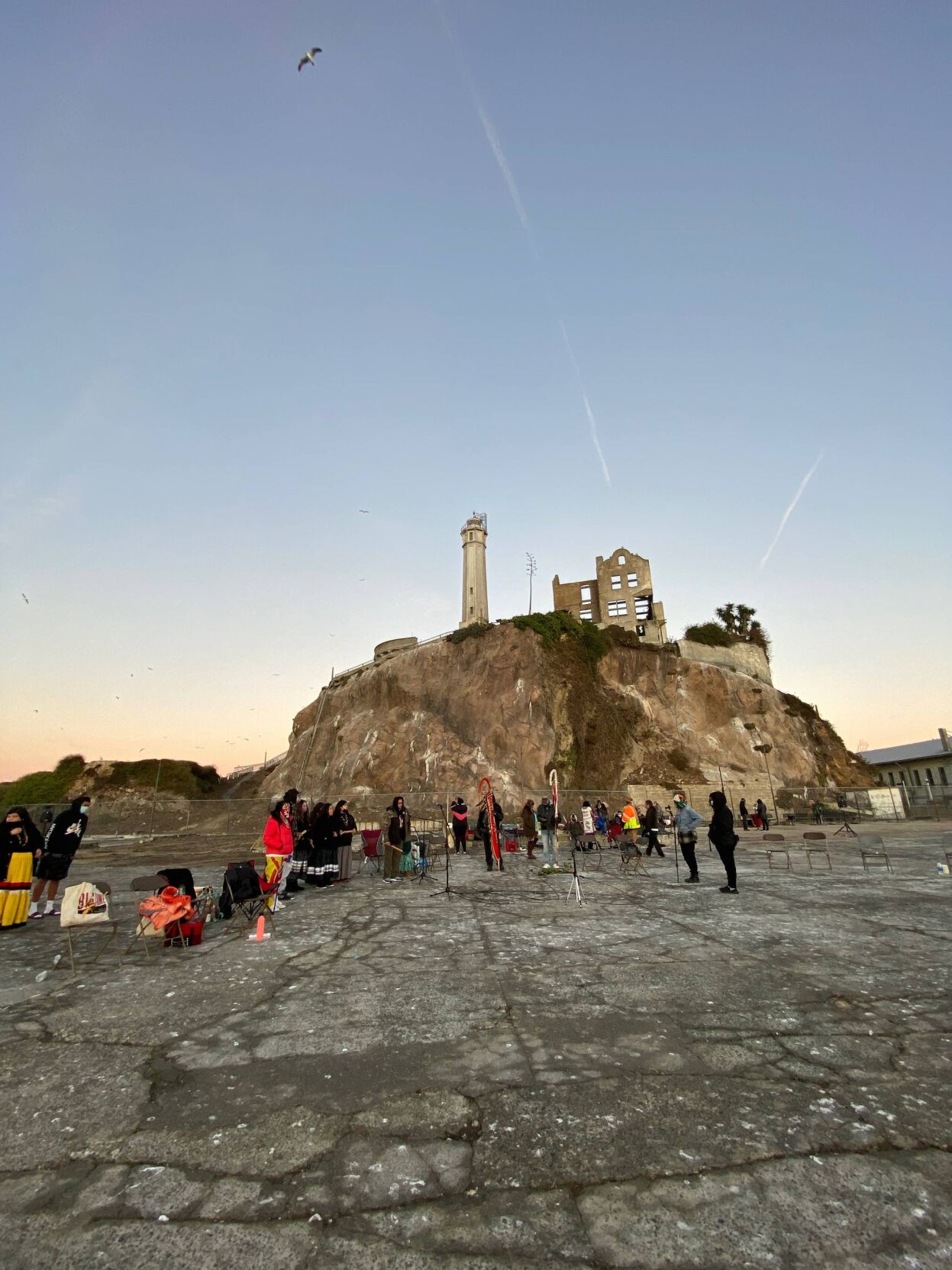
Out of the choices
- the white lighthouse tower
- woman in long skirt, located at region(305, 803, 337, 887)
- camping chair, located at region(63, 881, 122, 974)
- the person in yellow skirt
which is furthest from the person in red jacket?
the white lighthouse tower

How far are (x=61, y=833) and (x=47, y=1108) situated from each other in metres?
7.60

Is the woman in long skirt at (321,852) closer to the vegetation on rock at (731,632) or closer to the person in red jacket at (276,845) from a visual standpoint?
the person in red jacket at (276,845)

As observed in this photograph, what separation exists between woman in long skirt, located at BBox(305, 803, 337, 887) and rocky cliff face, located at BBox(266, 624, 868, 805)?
998 inches

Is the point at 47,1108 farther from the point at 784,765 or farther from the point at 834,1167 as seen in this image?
the point at 784,765

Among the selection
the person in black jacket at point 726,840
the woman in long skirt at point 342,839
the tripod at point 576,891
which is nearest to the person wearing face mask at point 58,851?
the woman in long skirt at point 342,839

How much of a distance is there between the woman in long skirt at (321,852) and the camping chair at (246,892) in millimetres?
2958

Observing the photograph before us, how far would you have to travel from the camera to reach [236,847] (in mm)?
24000

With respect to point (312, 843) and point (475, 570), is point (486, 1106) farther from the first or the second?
point (475, 570)

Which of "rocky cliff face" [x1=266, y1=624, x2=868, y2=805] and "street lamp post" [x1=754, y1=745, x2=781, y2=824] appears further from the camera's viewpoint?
"rocky cliff face" [x1=266, y1=624, x2=868, y2=805]

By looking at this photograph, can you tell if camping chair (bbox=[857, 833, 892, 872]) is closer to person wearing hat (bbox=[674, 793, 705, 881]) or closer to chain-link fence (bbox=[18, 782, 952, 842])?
person wearing hat (bbox=[674, 793, 705, 881])

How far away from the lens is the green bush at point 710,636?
169ft

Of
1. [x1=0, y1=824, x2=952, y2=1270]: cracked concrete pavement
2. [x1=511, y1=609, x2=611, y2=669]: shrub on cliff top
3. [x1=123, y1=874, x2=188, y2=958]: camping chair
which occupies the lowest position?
[x1=0, y1=824, x2=952, y2=1270]: cracked concrete pavement

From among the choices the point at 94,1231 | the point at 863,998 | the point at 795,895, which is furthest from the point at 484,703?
the point at 94,1231

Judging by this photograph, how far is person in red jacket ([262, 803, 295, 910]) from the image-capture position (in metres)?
9.77
